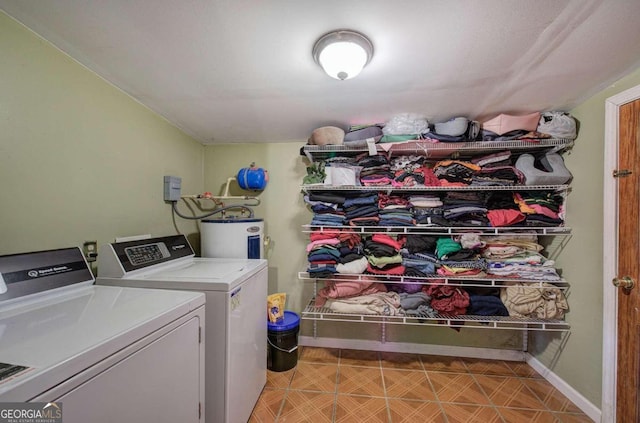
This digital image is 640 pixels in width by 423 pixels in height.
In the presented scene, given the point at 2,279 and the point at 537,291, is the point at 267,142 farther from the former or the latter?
the point at 537,291

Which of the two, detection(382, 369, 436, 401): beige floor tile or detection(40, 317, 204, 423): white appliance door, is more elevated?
detection(40, 317, 204, 423): white appliance door

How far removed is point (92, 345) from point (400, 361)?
219 cm

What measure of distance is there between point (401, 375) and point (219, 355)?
1.49 m

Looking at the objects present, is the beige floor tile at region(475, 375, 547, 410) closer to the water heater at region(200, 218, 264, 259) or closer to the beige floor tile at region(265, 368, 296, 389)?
the beige floor tile at region(265, 368, 296, 389)

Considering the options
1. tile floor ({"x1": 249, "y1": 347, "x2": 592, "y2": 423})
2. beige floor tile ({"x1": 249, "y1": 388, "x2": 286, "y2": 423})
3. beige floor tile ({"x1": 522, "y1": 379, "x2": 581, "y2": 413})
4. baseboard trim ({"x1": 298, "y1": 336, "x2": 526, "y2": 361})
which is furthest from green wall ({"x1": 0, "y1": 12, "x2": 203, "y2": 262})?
beige floor tile ({"x1": 522, "y1": 379, "x2": 581, "y2": 413})

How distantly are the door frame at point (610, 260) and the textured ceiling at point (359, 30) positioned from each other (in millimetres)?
285

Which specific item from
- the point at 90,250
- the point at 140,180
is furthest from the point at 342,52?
Result: the point at 90,250

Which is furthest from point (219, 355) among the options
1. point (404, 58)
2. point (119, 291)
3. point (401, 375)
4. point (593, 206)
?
point (593, 206)

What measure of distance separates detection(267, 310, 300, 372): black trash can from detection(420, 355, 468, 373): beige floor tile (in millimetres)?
1153

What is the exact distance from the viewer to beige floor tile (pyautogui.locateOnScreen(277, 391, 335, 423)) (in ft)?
4.86

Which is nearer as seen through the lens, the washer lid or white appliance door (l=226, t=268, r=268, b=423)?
the washer lid

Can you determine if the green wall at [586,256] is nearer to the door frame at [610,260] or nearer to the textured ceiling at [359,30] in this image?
the door frame at [610,260]

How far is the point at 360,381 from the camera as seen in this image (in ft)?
5.97

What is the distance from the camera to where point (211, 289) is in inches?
46.4
